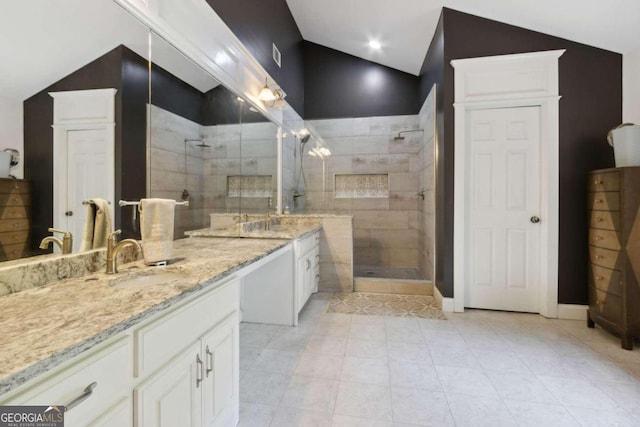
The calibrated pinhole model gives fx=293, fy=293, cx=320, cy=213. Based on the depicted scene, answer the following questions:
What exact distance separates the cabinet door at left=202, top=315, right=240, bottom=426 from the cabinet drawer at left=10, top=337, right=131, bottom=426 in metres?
0.38

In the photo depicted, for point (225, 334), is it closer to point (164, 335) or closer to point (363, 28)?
point (164, 335)

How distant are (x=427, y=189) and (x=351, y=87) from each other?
2.10m

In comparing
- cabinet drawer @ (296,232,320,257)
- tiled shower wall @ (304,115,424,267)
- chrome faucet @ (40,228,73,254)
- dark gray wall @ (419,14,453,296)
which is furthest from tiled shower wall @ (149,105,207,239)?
tiled shower wall @ (304,115,424,267)

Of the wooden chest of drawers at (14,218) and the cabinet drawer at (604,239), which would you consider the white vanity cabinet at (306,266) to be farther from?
the cabinet drawer at (604,239)

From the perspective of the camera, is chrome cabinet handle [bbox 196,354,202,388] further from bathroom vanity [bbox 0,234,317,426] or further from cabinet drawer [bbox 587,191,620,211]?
cabinet drawer [bbox 587,191,620,211]

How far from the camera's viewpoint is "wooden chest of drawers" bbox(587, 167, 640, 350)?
85.4 inches

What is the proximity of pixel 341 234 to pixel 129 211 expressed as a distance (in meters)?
2.49

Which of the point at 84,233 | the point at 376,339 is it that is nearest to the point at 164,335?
the point at 84,233

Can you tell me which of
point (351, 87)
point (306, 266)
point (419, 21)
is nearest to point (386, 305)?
point (306, 266)

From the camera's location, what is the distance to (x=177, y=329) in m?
0.97

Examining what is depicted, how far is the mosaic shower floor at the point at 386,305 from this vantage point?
115 inches

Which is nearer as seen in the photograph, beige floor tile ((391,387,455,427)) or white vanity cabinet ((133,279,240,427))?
white vanity cabinet ((133,279,240,427))

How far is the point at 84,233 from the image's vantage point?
1201 mm

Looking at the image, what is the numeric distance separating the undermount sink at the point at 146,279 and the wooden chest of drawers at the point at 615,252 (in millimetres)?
3031
